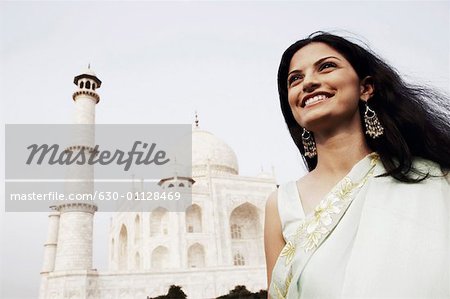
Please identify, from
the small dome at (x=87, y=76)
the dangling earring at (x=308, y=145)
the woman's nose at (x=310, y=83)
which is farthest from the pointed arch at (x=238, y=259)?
the woman's nose at (x=310, y=83)

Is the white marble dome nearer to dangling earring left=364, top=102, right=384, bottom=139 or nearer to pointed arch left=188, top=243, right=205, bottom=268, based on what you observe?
pointed arch left=188, top=243, right=205, bottom=268

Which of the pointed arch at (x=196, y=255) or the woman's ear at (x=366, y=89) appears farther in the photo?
the pointed arch at (x=196, y=255)

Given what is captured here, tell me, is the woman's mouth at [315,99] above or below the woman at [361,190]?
above

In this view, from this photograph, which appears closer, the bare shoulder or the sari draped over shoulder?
the sari draped over shoulder

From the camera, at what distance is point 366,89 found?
5.05 feet

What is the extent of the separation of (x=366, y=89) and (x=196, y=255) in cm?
1853

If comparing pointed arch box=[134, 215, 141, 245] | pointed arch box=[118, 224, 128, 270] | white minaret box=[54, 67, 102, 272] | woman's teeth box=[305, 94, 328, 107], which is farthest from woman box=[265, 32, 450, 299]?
pointed arch box=[118, 224, 128, 270]

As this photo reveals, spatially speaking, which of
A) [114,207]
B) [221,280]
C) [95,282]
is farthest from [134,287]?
[114,207]

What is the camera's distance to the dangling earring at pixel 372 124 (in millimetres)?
1469

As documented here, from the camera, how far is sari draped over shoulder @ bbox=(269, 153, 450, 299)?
1077 mm

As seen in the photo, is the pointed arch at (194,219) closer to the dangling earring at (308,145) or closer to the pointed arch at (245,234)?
the pointed arch at (245,234)

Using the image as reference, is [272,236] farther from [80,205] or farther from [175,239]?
[175,239]

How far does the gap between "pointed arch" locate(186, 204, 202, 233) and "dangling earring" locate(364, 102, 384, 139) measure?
61.6 ft

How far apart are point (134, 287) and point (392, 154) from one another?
554 inches
